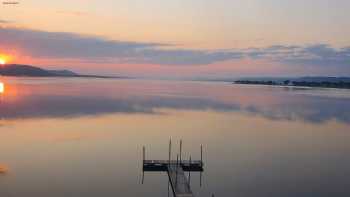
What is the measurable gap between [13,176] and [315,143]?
2365cm

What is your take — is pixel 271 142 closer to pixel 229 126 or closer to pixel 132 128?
pixel 229 126

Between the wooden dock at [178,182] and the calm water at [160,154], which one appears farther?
the calm water at [160,154]

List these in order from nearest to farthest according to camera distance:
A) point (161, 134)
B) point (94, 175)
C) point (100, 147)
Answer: point (94, 175) → point (100, 147) → point (161, 134)

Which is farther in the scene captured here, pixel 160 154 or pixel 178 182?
pixel 160 154

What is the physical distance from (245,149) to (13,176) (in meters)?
16.3

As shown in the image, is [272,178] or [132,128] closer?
[272,178]

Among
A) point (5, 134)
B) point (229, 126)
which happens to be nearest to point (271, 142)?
point (229, 126)

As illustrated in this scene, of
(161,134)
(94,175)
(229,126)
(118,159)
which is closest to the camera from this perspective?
(94,175)

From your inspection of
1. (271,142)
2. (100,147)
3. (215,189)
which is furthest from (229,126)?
(215,189)

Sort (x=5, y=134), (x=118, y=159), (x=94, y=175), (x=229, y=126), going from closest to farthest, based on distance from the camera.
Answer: (x=94, y=175), (x=118, y=159), (x=5, y=134), (x=229, y=126)

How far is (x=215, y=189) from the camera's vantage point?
21.2 metres

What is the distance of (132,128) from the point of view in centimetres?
3878

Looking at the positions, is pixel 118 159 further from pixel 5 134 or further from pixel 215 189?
pixel 5 134

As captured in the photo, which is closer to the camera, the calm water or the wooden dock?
the wooden dock
